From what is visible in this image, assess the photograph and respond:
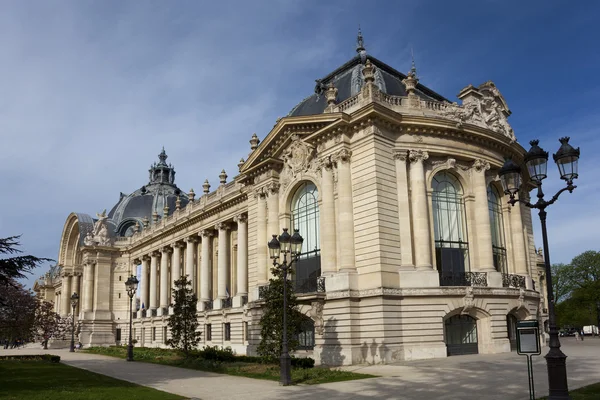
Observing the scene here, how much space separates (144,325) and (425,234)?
144 ft

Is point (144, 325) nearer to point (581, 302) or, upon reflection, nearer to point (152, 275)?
point (152, 275)

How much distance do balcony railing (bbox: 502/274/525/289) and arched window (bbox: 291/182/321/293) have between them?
10998mm

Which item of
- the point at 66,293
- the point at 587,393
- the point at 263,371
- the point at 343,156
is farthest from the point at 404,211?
the point at 66,293

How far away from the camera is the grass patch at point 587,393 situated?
13844 mm

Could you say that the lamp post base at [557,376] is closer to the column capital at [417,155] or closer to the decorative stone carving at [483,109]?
the column capital at [417,155]

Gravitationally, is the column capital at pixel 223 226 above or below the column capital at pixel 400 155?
below

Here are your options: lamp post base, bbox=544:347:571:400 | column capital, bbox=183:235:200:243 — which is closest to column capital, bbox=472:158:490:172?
lamp post base, bbox=544:347:571:400

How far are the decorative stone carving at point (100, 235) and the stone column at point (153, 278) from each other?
9.43 m

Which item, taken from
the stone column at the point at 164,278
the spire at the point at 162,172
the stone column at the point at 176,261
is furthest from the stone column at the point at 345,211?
the spire at the point at 162,172

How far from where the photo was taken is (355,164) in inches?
1217

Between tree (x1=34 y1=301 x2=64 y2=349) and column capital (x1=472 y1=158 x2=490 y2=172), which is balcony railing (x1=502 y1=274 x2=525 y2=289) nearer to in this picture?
column capital (x1=472 y1=158 x2=490 y2=172)

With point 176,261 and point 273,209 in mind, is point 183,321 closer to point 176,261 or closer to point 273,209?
point 273,209

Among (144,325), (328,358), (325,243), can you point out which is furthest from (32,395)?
(144,325)

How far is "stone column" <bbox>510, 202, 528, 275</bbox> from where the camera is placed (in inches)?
1385
